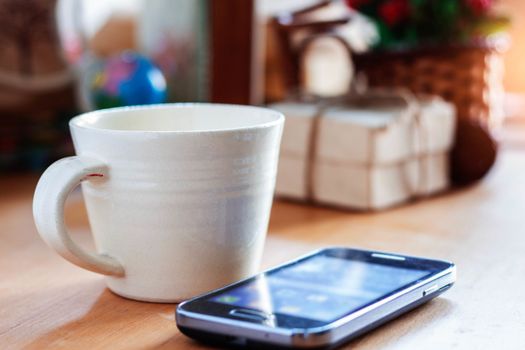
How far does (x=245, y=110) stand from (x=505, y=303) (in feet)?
0.63

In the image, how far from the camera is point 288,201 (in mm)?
758

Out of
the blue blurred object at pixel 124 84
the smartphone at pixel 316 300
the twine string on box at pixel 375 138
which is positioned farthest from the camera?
the blue blurred object at pixel 124 84

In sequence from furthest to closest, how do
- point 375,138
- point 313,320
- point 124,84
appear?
point 124,84
point 375,138
point 313,320

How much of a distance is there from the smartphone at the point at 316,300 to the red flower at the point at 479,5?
1.45ft

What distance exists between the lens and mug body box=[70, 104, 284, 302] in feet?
1.39

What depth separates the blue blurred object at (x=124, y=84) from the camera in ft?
2.74

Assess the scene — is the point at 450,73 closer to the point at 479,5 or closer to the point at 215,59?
the point at 479,5

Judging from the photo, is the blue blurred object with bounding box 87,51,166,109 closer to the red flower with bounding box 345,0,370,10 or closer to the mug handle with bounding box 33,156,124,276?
the red flower with bounding box 345,0,370,10

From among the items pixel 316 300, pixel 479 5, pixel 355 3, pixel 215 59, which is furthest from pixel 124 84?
pixel 316 300

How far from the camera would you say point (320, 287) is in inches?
17.2

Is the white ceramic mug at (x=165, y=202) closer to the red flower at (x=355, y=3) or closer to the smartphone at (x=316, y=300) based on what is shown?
the smartphone at (x=316, y=300)

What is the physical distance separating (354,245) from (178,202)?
0.21 metres

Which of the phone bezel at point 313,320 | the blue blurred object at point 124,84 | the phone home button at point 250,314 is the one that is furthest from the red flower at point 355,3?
the phone home button at point 250,314

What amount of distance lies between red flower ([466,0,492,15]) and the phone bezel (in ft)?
1.45
